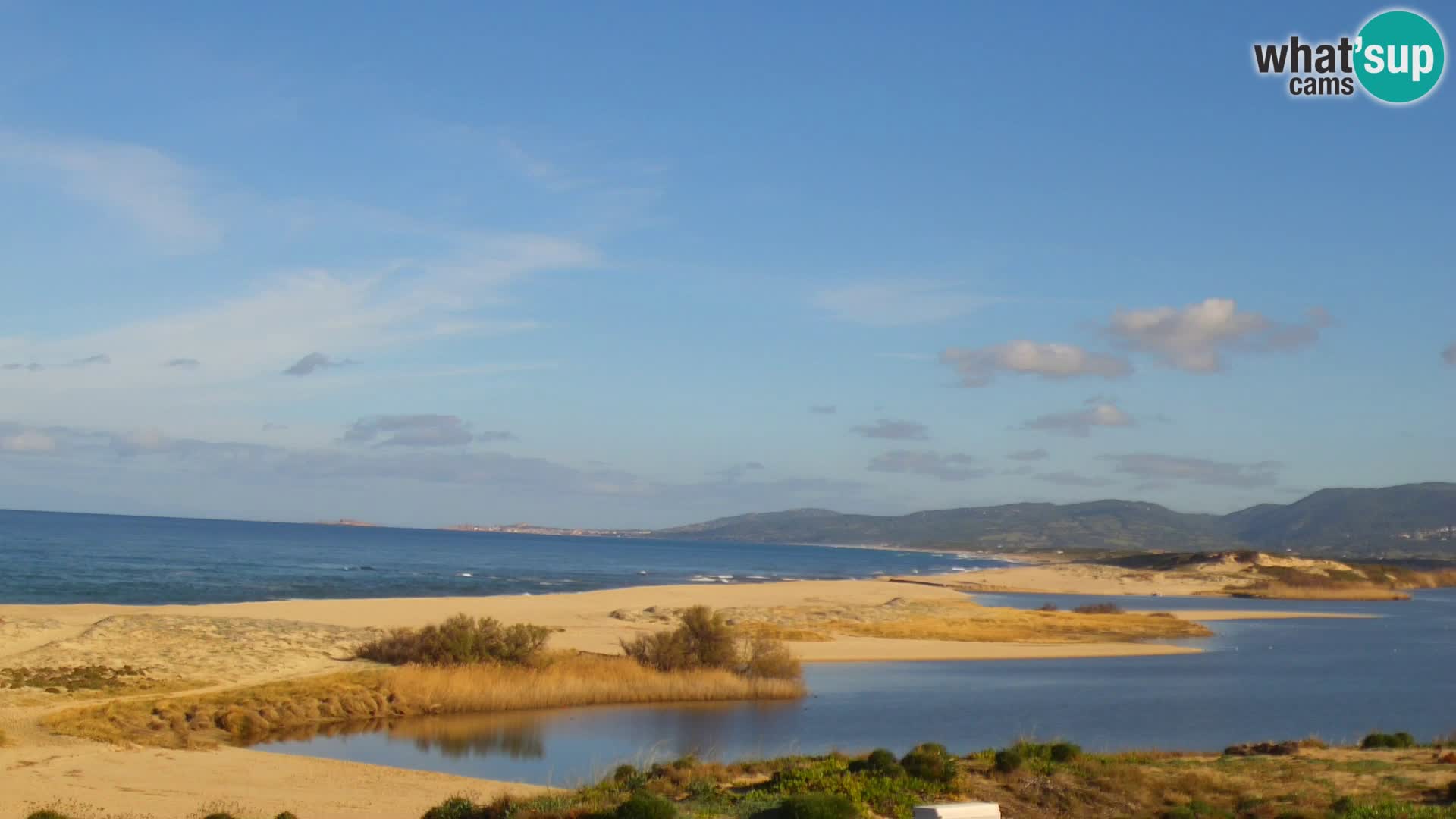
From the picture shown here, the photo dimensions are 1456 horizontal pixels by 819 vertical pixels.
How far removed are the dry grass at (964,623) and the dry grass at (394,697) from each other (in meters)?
16.0

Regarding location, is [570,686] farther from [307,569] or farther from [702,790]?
[307,569]

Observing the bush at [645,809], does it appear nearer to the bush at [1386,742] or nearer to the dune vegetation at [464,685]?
the dune vegetation at [464,685]

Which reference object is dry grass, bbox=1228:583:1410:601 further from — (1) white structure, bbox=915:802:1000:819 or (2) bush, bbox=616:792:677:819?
(2) bush, bbox=616:792:677:819

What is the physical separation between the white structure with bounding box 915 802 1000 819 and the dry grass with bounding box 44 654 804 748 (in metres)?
16.1

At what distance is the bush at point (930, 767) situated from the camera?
17.6m

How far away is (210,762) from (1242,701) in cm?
2642

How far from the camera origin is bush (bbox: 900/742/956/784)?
57.9ft

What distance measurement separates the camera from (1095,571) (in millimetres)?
133375

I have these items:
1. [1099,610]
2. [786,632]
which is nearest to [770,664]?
[786,632]

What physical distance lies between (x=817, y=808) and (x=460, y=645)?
21032mm

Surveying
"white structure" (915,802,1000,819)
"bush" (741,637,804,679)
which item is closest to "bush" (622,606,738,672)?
"bush" (741,637,804,679)

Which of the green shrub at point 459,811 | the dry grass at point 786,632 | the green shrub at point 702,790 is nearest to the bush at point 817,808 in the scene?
the green shrub at point 702,790

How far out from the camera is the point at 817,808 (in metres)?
14.7

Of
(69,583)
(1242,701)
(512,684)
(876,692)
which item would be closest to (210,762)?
(512,684)
